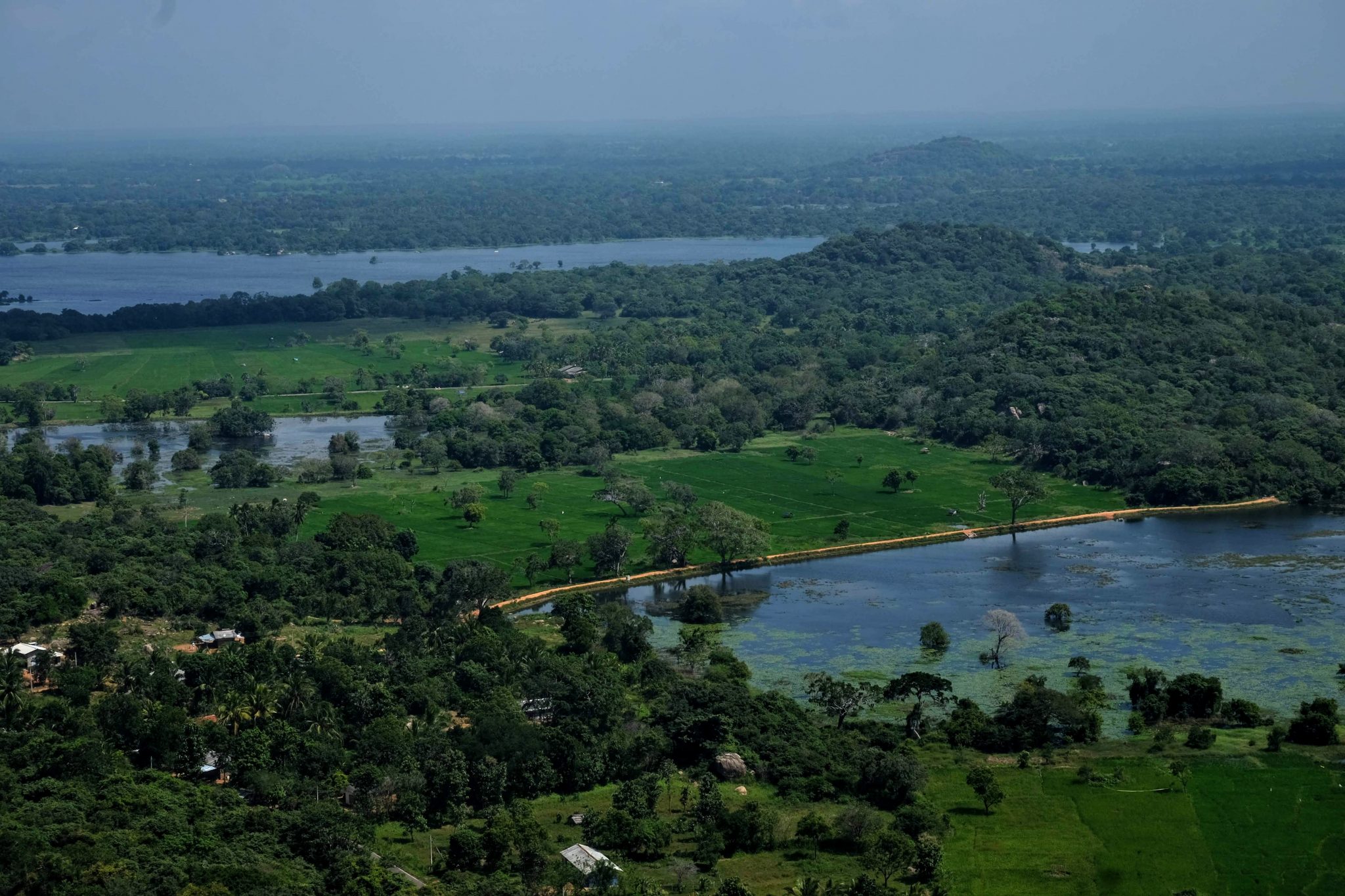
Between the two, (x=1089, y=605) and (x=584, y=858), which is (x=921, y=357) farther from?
(x=584, y=858)

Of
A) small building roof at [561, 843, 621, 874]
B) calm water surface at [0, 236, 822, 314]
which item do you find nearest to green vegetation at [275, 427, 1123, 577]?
small building roof at [561, 843, 621, 874]

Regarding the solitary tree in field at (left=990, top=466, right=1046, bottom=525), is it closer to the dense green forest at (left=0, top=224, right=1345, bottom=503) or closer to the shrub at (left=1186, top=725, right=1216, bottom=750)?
the dense green forest at (left=0, top=224, right=1345, bottom=503)

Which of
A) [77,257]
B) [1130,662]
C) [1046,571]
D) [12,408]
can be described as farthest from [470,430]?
[77,257]

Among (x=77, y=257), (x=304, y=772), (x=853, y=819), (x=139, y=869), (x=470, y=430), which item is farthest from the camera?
(x=77, y=257)

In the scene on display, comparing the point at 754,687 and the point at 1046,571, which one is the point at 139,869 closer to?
the point at 754,687

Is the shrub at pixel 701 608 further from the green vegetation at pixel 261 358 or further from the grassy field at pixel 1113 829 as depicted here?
the green vegetation at pixel 261 358
